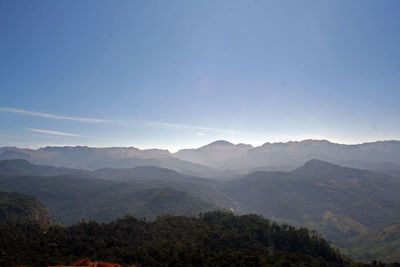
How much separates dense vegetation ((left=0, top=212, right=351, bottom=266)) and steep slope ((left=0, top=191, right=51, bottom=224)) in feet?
175

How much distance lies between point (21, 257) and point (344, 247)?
182 metres

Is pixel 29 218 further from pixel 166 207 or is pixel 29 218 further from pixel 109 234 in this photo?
pixel 166 207

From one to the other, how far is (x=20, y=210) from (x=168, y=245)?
11735 cm

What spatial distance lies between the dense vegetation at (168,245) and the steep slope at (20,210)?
175ft

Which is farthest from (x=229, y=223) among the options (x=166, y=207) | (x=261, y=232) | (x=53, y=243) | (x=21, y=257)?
(x=166, y=207)

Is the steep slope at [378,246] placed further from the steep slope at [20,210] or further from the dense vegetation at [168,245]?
the steep slope at [20,210]

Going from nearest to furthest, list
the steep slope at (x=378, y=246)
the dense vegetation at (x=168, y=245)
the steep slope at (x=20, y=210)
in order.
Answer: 1. the dense vegetation at (x=168, y=245)
2. the steep slope at (x=378, y=246)
3. the steep slope at (x=20, y=210)

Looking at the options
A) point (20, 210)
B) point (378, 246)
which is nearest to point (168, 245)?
point (20, 210)

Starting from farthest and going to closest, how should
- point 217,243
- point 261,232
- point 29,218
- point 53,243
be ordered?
1. point 29,218
2. point 261,232
3. point 217,243
4. point 53,243

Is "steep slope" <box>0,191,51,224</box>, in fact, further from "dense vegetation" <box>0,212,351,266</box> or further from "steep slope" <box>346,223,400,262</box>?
"steep slope" <box>346,223,400,262</box>

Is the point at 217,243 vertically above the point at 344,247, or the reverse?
the point at 217,243

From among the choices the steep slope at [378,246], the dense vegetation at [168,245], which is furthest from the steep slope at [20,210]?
the steep slope at [378,246]

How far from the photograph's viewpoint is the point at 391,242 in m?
135

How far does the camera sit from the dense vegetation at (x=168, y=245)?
183 feet
